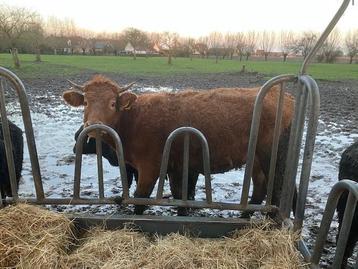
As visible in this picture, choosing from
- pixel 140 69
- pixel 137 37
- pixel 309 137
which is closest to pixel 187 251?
pixel 309 137

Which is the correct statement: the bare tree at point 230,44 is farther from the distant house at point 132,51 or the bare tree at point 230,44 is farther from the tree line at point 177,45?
the distant house at point 132,51

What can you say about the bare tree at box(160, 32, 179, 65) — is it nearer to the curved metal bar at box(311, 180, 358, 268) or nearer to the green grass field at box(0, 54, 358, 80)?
the green grass field at box(0, 54, 358, 80)

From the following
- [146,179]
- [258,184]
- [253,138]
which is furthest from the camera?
[258,184]

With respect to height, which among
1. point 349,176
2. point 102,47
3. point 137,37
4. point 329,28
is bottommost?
point 102,47

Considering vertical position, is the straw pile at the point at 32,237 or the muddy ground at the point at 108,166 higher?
the straw pile at the point at 32,237

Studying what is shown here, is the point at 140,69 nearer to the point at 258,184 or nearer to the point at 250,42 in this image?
the point at 258,184

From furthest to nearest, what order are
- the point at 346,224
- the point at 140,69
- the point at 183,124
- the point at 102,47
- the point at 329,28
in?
the point at 102,47
the point at 140,69
the point at 183,124
the point at 329,28
the point at 346,224

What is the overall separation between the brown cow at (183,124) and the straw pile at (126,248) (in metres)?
1.15

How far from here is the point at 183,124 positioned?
506 cm

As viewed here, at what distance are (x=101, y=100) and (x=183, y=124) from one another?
111 cm

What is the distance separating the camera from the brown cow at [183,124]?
4828mm

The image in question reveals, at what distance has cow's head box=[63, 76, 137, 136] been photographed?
4.54m

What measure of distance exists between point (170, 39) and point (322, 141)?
6262 centimetres

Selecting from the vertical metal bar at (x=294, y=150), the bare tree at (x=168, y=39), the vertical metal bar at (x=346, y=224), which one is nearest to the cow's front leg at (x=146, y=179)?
the vertical metal bar at (x=294, y=150)
